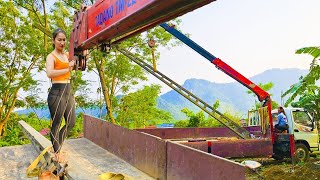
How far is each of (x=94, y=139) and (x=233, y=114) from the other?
733 inches

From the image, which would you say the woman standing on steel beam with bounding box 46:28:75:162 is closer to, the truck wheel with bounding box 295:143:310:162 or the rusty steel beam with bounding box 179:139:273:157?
the rusty steel beam with bounding box 179:139:273:157

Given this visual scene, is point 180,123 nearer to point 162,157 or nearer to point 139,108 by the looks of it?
point 139,108

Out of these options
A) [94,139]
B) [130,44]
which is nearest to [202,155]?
[94,139]

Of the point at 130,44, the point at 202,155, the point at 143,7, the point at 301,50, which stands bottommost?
the point at 202,155

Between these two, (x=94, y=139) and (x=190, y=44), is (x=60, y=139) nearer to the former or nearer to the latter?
(x=94, y=139)

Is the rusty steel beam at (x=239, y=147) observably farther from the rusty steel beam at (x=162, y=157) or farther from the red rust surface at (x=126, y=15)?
the red rust surface at (x=126, y=15)

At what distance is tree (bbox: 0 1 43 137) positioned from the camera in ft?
66.5

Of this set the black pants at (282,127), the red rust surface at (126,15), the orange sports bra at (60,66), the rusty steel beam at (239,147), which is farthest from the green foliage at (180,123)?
the orange sports bra at (60,66)

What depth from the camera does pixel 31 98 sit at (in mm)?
20469

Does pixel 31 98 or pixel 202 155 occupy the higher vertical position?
pixel 31 98

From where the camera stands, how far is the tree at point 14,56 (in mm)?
20281

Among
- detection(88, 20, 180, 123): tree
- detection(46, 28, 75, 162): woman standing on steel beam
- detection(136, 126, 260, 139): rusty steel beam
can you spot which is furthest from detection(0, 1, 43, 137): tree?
detection(46, 28, 75, 162): woman standing on steel beam

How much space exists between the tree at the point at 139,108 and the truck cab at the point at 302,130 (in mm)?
11775

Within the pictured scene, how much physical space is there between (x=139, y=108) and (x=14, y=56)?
29.3ft
